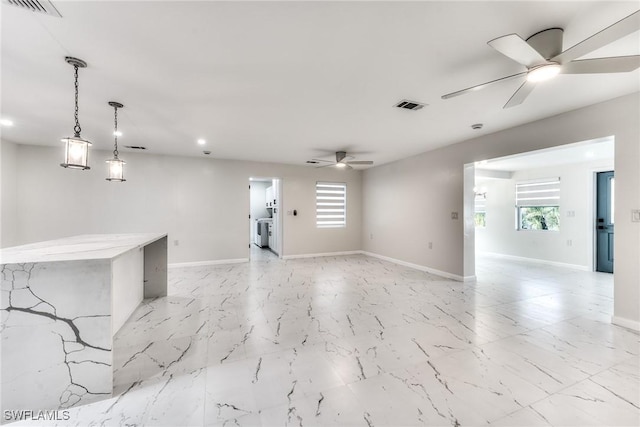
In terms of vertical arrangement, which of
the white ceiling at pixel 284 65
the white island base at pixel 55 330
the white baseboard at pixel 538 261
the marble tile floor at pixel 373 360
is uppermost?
the white ceiling at pixel 284 65

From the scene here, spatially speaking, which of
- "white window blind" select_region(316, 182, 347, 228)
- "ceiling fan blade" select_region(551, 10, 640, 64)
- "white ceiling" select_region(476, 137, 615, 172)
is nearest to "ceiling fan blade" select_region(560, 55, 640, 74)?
"ceiling fan blade" select_region(551, 10, 640, 64)

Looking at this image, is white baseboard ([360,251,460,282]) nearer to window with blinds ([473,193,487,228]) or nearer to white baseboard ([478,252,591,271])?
white baseboard ([478,252,591,271])

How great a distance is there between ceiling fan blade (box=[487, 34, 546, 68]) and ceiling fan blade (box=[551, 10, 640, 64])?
139mm

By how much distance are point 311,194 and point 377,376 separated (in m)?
5.28

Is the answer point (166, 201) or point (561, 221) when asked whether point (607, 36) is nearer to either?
point (561, 221)

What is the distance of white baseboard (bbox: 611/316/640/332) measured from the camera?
2.63 m

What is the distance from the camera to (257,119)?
11.1 feet

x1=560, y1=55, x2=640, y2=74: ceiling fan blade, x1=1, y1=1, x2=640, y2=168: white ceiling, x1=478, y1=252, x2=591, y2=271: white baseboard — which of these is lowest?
x1=478, y1=252, x2=591, y2=271: white baseboard

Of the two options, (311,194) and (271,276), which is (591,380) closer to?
(271,276)

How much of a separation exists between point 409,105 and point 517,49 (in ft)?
4.63

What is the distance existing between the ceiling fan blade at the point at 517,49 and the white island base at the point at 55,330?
2.73 m

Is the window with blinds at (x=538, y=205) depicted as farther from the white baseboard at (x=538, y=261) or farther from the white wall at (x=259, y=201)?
the white wall at (x=259, y=201)

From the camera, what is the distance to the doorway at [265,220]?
684cm

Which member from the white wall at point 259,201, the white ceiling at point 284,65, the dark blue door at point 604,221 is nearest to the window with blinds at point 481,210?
the dark blue door at point 604,221
